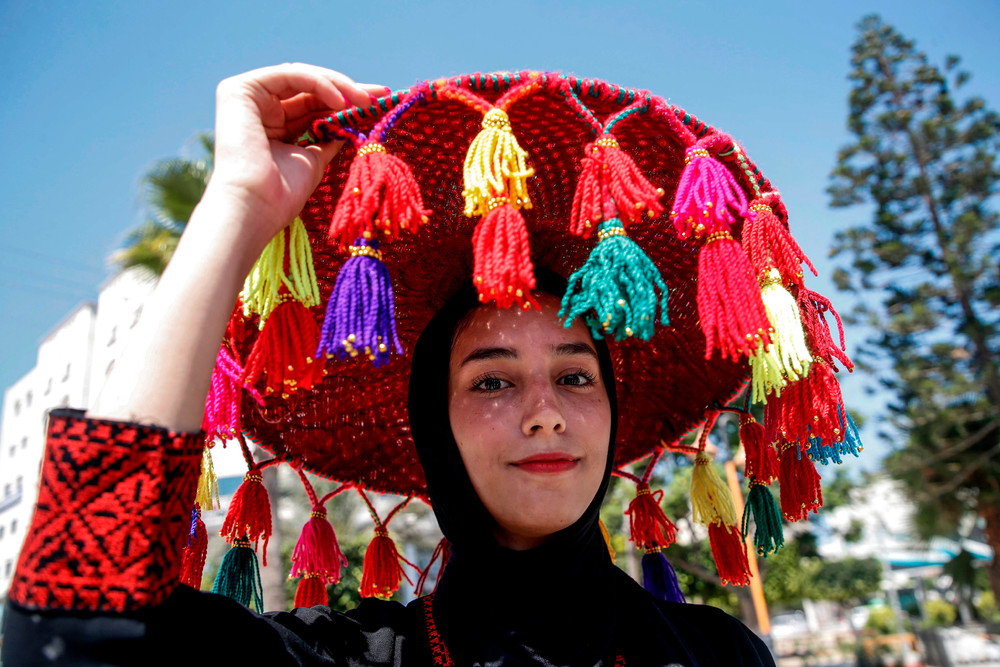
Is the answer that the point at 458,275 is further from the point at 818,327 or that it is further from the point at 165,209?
the point at 165,209

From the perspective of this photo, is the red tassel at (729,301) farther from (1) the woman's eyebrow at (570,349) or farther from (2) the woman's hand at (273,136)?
(2) the woman's hand at (273,136)

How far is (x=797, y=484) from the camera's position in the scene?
1.70 meters

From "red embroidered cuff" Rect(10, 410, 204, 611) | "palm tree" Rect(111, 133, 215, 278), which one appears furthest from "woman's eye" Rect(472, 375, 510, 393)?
"palm tree" Rect(111, 133, 215, 278)

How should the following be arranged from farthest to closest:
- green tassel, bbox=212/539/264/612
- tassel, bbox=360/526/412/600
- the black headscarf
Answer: tassel, bbox=360/526/412/600
green tassel, bbox=212/539/264/612
the black headscarf

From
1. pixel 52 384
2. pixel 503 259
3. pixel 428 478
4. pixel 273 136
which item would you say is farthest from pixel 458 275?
pixel 52 384

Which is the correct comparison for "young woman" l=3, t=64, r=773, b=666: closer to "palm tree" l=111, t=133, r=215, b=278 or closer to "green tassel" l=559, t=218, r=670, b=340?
"green tassel" l=559, t=218, r=670, b=340

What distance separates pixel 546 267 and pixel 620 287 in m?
0.67

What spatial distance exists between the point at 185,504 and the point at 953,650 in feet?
67.1

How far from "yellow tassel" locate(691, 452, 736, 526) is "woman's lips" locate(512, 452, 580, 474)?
0.85 metres

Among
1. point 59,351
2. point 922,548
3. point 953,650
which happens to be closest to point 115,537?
point 922,548

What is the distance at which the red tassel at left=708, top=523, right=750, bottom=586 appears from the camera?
6.48 ft

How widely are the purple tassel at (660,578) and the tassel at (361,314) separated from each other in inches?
53.9

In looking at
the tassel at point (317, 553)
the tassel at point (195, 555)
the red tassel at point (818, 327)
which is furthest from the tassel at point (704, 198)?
the tassel at point (317, 553)

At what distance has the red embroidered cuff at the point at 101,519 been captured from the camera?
833mm
